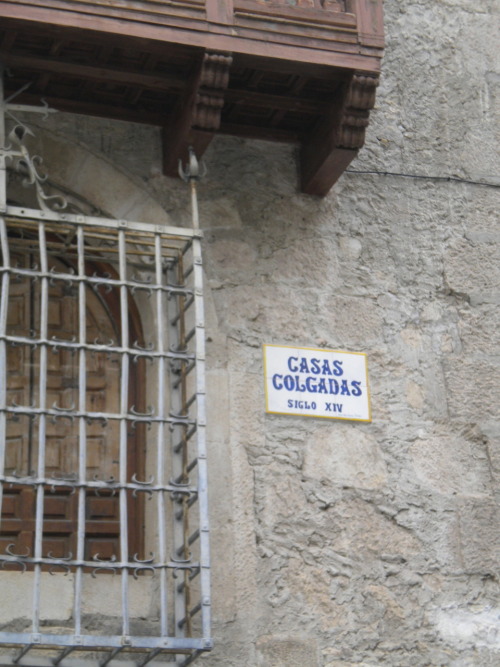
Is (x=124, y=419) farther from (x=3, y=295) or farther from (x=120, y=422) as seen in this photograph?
(x=3, y=295)

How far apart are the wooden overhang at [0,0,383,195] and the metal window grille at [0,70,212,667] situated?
0.42m

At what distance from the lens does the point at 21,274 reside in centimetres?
499

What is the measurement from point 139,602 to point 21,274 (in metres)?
1.19

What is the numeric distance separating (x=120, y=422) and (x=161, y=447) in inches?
6.4

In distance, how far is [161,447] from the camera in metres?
4.92

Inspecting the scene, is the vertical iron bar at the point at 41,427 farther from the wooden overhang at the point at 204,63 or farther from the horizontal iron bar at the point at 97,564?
the wooden overhang at the point at 204,63

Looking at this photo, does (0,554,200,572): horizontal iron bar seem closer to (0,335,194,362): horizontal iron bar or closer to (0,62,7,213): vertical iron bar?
(0,335,194,362): horizontal iron bar

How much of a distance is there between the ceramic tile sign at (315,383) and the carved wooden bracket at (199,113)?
810 millimetres

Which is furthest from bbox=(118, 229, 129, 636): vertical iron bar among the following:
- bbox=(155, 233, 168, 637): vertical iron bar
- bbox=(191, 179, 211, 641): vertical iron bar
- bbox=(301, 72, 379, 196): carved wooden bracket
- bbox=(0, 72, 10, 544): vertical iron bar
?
bbox=(301, 72, 379, 196): carved wooden bracket

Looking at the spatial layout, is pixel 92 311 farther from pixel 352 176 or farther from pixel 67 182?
pixel 352 176

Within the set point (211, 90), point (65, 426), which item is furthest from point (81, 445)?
point (211, 90)

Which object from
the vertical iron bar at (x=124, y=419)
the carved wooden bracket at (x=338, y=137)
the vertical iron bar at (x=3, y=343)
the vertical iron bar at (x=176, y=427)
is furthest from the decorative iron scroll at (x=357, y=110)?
the vertical iron bar at (x=3, y=343)

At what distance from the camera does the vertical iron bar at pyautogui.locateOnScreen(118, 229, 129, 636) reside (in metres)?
4.72

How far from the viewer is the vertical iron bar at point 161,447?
188 inches
